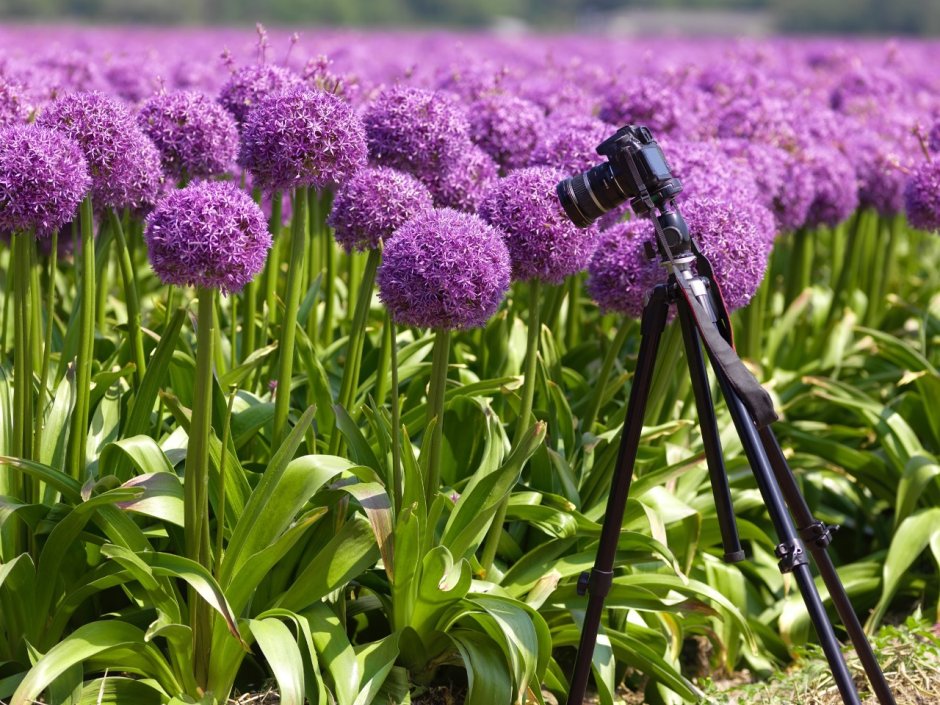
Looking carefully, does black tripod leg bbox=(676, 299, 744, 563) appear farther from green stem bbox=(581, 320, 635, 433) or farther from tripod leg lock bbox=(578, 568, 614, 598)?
green stem bbox=(581, 320, 635, 433)

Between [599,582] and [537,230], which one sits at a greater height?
[537,230]

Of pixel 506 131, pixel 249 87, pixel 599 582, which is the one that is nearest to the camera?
pixel 599 582

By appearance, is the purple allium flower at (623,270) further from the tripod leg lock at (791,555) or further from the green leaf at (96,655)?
the green leaf at (96,655)

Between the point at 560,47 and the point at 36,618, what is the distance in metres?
18.3

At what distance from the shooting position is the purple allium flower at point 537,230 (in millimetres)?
3430

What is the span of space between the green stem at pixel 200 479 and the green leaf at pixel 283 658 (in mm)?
193

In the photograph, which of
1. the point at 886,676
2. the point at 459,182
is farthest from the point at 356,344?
the point at 886,676

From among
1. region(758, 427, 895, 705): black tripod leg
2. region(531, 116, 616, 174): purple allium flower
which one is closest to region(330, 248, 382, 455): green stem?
region(531, 116, 616, 174): purple allium flower

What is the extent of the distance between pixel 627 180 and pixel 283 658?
5.24 feet

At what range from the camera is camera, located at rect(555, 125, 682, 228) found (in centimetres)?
292

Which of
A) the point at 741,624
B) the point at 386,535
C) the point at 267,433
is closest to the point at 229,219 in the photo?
the point at 386,535

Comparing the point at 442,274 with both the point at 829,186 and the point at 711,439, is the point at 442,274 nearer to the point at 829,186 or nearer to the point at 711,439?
the point at 711,439

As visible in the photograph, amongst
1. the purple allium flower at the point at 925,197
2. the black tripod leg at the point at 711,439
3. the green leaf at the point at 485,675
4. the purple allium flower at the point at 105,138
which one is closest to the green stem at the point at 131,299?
the purple allium flower at the point at 105,138

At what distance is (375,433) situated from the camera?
3793 millimetres
